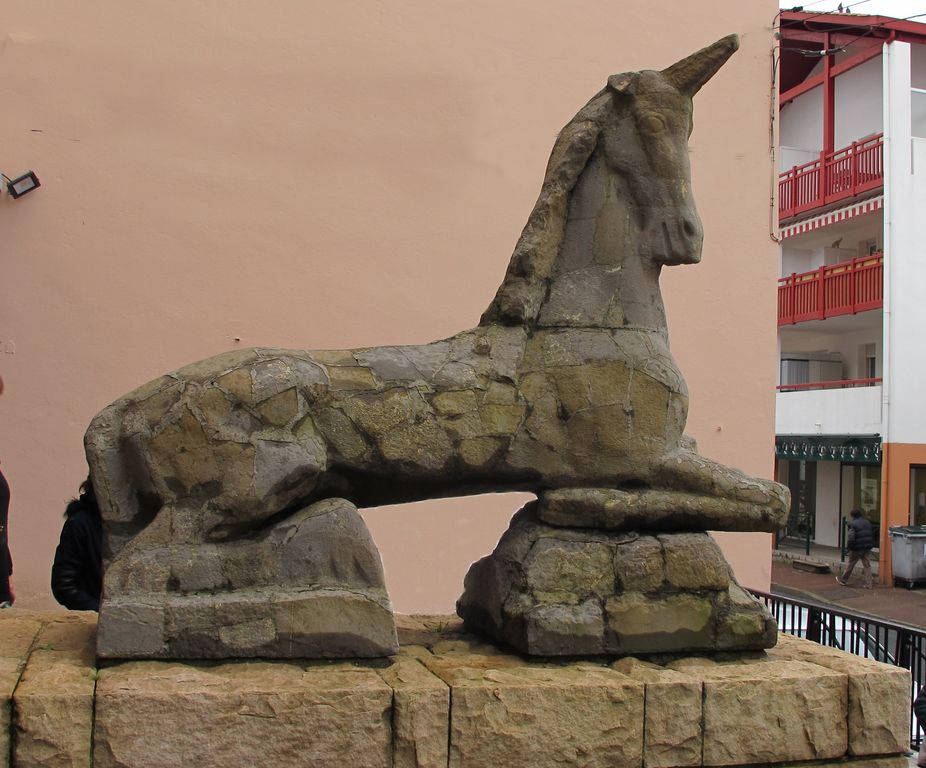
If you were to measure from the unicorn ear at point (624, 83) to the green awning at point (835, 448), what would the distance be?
1191 cm

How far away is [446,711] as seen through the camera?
118 inches

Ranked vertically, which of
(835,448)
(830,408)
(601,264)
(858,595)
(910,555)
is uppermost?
(601,264)

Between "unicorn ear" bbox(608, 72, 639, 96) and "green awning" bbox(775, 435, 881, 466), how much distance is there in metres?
11.9

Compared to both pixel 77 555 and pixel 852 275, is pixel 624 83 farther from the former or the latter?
pixel 852 275

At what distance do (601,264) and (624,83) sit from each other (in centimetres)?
61

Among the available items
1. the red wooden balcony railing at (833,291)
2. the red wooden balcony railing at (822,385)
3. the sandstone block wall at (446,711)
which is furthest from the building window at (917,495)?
the sandstone block wall at (446,711)

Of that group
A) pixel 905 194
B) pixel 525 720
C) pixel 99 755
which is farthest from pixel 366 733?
pixel 905 194

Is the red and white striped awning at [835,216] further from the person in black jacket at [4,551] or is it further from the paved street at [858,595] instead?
the person in black jacket at [4,551]

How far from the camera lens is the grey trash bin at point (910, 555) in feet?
43.4

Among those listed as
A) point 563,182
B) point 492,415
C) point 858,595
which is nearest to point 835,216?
point 858,595

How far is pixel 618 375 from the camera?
3424 millimetres

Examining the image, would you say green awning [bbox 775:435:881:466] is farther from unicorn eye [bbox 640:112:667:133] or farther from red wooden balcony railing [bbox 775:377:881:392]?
unicorn eye [bbox 640:112:667:133]

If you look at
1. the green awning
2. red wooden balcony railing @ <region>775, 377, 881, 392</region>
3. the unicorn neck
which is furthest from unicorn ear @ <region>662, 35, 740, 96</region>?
red wooden balcony railing @ <region>775, 377, 881, 392</region>

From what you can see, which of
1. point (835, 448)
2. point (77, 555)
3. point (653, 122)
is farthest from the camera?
point (835, 448)
